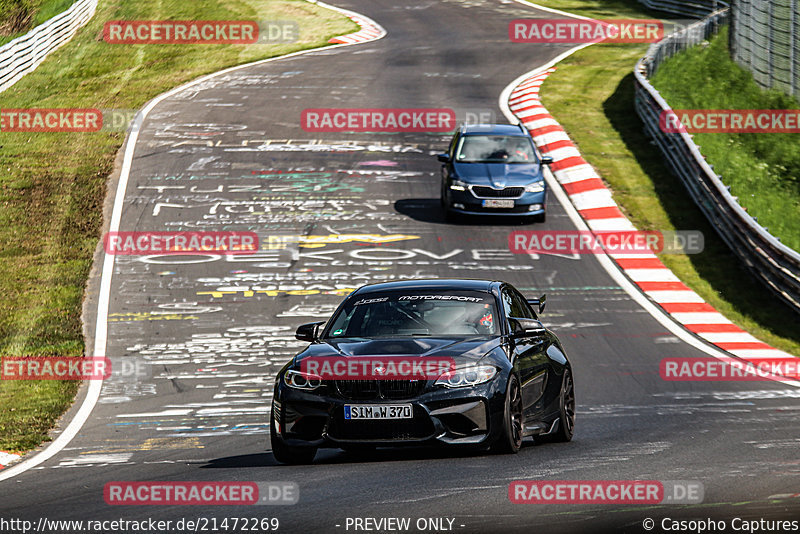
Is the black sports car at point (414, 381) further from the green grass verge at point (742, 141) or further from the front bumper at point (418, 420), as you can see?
the green grass verge at point (742, 141)

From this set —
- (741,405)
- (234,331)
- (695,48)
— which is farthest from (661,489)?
(695,48)

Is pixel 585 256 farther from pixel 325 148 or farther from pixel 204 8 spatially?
pixel 204 8

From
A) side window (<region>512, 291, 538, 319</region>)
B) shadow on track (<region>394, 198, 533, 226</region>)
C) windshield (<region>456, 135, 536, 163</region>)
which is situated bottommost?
shadow on track (<region>394, 198, 533, 226</region>)

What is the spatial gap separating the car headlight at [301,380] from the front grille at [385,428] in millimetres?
307

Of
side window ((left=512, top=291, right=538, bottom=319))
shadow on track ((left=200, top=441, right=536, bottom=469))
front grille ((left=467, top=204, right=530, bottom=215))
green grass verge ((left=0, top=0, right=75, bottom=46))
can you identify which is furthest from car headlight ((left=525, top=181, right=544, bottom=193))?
green grass verge ((left=0, top=0, right=75, bottom=46))

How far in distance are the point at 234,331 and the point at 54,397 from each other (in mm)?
3322

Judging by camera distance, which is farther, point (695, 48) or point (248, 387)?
point (695, 48)

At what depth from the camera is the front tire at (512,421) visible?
9133mm

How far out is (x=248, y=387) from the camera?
1474 centimetres

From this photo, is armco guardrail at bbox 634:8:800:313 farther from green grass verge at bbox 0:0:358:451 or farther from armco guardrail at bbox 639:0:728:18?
armco guardrail at bbox 639:0:728:18

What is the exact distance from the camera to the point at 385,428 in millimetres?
8953

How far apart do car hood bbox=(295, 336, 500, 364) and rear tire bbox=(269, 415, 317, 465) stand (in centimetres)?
60

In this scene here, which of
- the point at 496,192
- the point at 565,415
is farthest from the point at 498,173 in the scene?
the point at 565,415

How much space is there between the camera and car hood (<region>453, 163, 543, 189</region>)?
22828 millimetres
